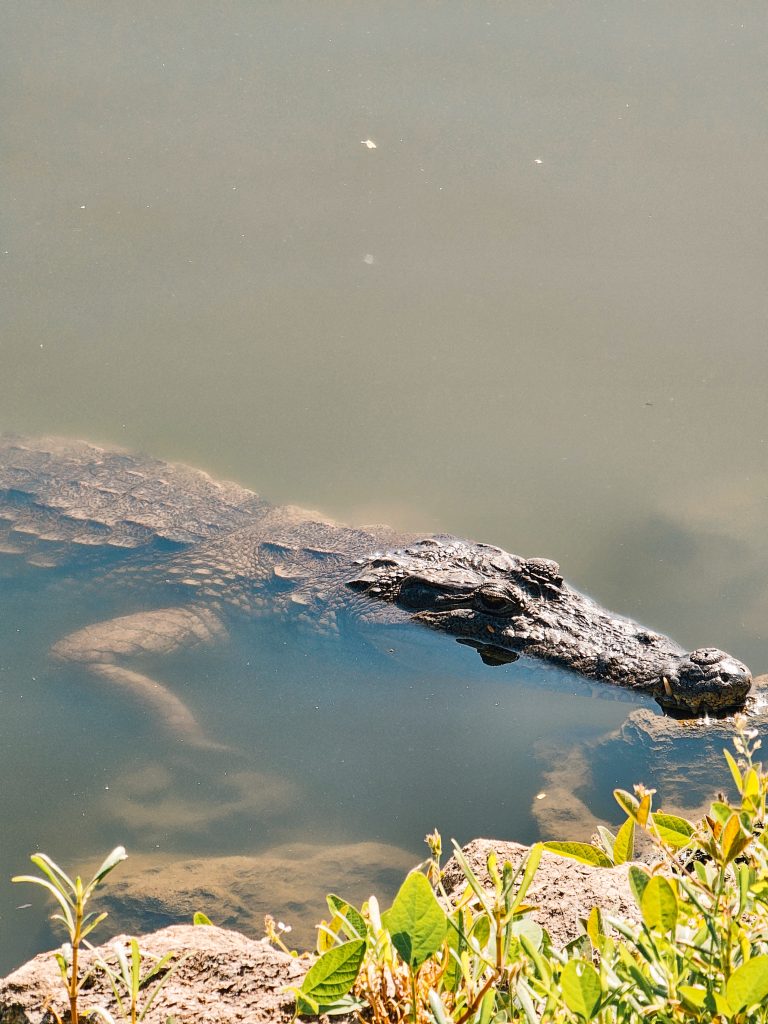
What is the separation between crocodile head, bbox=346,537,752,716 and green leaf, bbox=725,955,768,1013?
12.4 ft

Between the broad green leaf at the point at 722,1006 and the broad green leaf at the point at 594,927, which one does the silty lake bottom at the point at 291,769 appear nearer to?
the broad green leaf at the point at 594,927

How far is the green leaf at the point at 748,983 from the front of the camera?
3.34 feet

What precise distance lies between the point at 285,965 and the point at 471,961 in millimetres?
401

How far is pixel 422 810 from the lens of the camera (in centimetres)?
455

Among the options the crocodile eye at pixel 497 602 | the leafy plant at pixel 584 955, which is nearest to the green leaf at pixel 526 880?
the leafy plant at pixel 584 955

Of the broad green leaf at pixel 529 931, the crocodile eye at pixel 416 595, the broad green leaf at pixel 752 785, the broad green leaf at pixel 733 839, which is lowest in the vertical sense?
the crocodile eye at pixel 416 595

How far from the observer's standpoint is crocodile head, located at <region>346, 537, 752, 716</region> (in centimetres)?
488

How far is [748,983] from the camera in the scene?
1023mm

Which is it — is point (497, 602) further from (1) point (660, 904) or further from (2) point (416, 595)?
(1) point (660, 904)

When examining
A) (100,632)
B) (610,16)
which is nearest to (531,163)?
(610,16)

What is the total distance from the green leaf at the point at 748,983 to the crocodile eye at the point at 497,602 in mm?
4285

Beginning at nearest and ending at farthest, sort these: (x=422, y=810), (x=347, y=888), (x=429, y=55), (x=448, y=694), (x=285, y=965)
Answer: (x=285, y=965)
(x=347, y=888)
(x=422, y=810)
(x=448, y=694)
(x=429, y=55)

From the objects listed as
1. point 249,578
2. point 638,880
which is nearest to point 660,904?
point 638,880

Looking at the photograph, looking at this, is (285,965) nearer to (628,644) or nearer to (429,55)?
(628,644)
